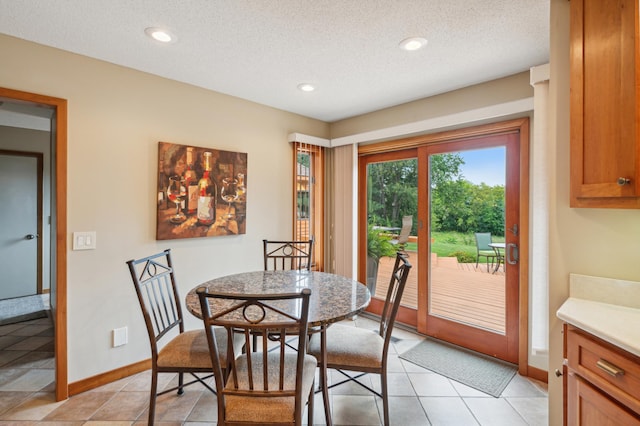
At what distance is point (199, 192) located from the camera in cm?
282

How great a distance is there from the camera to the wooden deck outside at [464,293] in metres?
2.75

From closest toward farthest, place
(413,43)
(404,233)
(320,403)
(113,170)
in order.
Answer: (413,43), (320,403), (113,170), (404,233)

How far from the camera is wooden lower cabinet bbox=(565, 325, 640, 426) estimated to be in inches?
40.2

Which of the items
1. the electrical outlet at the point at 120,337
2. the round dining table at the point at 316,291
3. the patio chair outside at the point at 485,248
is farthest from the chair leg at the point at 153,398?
the patio chair outside at the point at 485,248

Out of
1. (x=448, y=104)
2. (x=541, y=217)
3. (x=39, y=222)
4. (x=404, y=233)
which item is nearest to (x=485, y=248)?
(x=541, y=217)

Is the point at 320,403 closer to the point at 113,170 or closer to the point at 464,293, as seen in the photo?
the point at 464,293

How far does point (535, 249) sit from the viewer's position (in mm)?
2158

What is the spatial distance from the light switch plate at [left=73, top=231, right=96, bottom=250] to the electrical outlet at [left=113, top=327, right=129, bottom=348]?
2.30ft

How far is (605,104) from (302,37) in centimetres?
169

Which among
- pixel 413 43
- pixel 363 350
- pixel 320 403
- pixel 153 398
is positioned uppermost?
pixel 413 43

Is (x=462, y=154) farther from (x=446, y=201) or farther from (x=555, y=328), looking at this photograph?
(x=555, y=328)

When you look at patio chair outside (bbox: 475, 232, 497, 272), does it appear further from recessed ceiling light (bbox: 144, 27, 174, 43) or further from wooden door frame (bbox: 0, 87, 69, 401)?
wooden door frame (bbox: 0, 87, 69, 401)

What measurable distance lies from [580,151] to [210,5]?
2066mm

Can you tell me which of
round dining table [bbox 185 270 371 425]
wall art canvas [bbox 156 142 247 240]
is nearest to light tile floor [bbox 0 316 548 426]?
round dining table [bbox 185 270 371 425]
